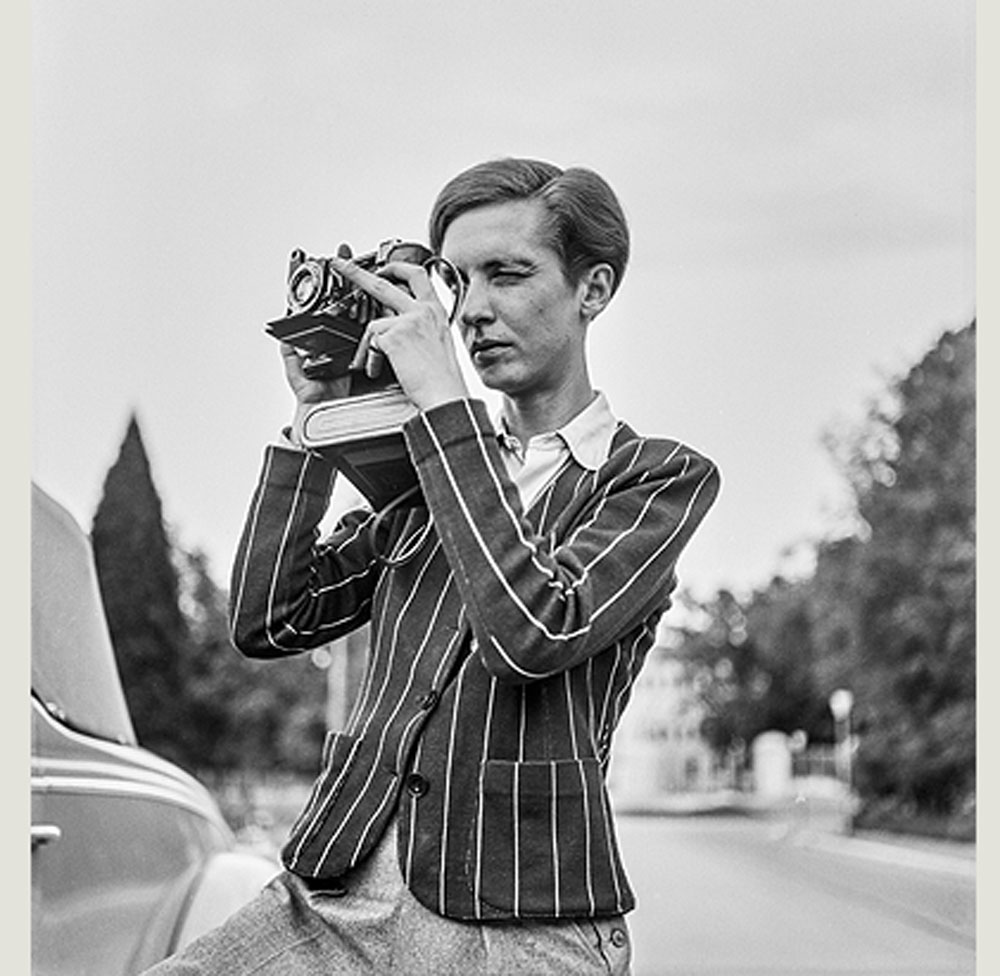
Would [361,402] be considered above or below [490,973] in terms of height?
above

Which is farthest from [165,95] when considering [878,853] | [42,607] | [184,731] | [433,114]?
[878,853]

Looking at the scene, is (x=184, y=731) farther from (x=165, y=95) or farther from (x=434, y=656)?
(x=434, y=656)

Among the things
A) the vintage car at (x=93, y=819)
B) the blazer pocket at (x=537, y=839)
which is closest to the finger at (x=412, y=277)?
the blazer pocket at (x=537, y=839)

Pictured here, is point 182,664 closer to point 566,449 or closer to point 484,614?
point 566,449

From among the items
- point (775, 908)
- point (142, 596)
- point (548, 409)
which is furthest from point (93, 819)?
point (775, 908)

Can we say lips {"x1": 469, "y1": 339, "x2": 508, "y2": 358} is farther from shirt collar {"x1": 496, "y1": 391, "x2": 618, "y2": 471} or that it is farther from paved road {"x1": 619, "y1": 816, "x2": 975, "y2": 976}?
paved road {"x1": 619, "y1": 816, "x2": 975, "y2": 976}

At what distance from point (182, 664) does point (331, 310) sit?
2.67 meters

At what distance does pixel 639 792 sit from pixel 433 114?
97 centimetres

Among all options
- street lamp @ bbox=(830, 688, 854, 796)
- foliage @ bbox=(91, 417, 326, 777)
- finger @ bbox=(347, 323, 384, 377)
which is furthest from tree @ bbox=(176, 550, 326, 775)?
finger @ bbox=(347, 323, 384, 377)

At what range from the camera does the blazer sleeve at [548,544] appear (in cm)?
109

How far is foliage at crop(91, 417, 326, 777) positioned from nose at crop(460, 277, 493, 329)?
1328 mm

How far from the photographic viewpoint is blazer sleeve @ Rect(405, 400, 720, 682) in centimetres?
109

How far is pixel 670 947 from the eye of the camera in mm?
2525

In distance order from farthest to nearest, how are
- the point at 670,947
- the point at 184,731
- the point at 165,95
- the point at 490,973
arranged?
1. the point at 184,731
2. the point at 670,947
3. the point at 165,95
4. the point at 490,973
